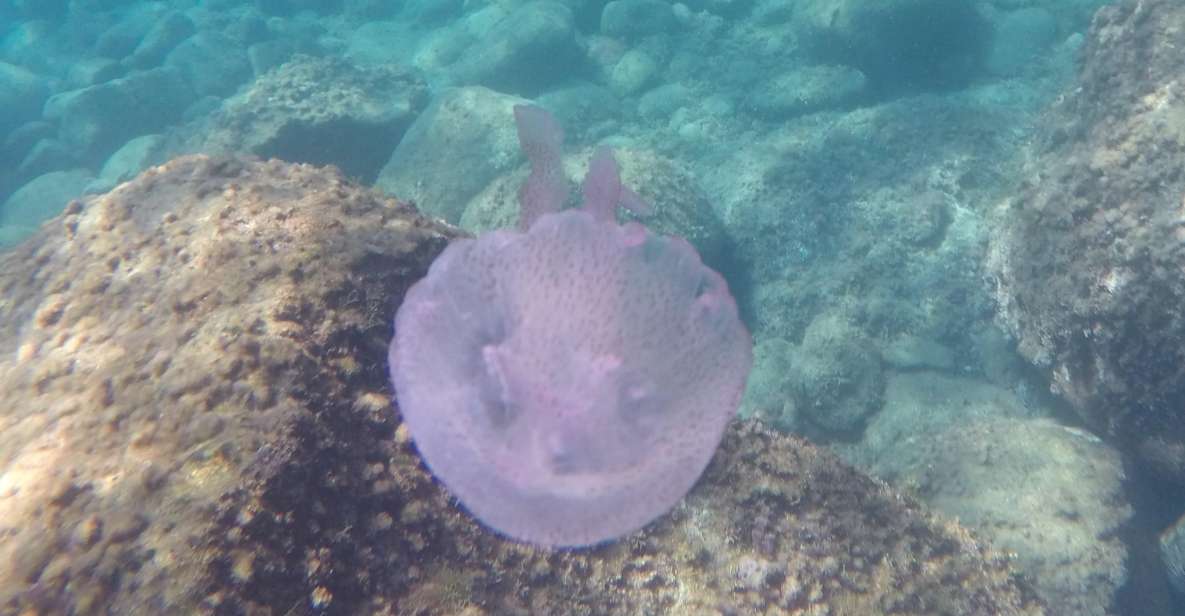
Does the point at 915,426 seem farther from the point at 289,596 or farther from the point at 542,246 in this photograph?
the point at 289,596

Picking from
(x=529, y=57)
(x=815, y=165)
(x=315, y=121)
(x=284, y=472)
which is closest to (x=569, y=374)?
(x=284, y=472)

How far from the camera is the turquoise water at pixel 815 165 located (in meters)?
4.68

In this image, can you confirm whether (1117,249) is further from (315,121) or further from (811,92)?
(315,121)

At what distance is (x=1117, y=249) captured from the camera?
3996 mm

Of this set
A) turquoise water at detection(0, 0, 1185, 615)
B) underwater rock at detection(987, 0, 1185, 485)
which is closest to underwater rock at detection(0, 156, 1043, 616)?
turquoise water at detection(0, 0, 1185, 615)

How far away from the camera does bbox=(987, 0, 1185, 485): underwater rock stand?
12.6ft

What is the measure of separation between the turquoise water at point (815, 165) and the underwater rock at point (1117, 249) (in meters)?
0.33

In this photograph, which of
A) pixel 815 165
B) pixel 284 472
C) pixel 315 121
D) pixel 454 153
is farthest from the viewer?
pixel 315 121

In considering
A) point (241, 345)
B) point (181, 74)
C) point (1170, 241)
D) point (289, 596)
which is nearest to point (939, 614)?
point (289, 596)

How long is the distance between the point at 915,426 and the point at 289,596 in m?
5.33

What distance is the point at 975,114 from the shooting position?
25.4 ft

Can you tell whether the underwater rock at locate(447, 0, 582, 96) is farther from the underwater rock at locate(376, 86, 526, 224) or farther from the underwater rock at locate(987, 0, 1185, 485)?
the underwater rock at locate(987, 0, 1185, 485)

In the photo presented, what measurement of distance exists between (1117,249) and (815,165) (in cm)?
405

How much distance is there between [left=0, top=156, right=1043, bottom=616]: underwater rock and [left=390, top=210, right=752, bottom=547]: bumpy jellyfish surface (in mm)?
339
